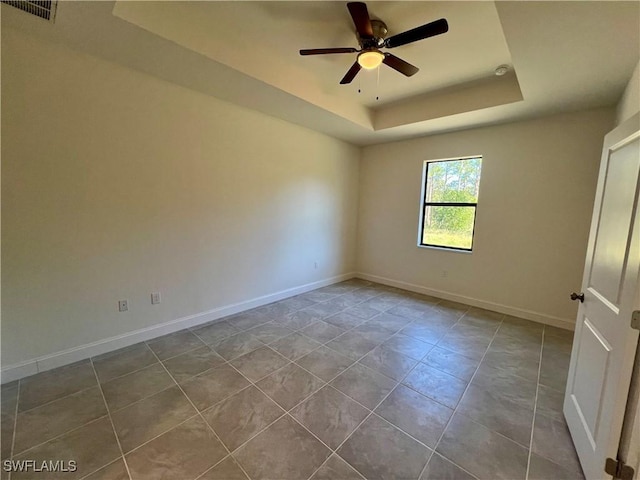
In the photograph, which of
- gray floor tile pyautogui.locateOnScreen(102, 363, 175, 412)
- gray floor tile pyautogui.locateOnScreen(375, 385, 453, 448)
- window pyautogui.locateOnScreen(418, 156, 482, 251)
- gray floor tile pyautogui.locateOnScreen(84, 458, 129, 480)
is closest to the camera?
gray floor tile pyautogui.locateOnScreen(84, 458, 129, 480)

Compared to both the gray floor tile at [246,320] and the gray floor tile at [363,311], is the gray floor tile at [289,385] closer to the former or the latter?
the gray floor tile at [246,320]

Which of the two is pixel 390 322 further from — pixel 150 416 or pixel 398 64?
pixel 398 64

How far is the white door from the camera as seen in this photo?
119 cm

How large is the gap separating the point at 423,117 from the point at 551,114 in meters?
1.49

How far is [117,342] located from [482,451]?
3.11 metres

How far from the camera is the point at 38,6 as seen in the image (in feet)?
5.68

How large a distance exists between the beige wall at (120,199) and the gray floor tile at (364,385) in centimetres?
190

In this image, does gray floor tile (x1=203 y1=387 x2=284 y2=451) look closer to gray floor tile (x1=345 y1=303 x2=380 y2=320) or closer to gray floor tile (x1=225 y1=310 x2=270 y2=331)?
gray floor tile (x1=225 y1=310 x2=270 y2=331)

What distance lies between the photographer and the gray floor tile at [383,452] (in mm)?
1400

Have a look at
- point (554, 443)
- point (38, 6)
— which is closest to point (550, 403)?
point (554, 443)

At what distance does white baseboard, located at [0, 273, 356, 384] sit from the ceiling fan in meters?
2.95

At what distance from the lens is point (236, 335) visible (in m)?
2.88

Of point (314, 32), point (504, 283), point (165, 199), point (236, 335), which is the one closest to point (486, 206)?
point (504, 283)

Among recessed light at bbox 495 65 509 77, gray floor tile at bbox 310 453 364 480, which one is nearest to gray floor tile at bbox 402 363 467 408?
gray floor tile at bbox 310 453 364 480
